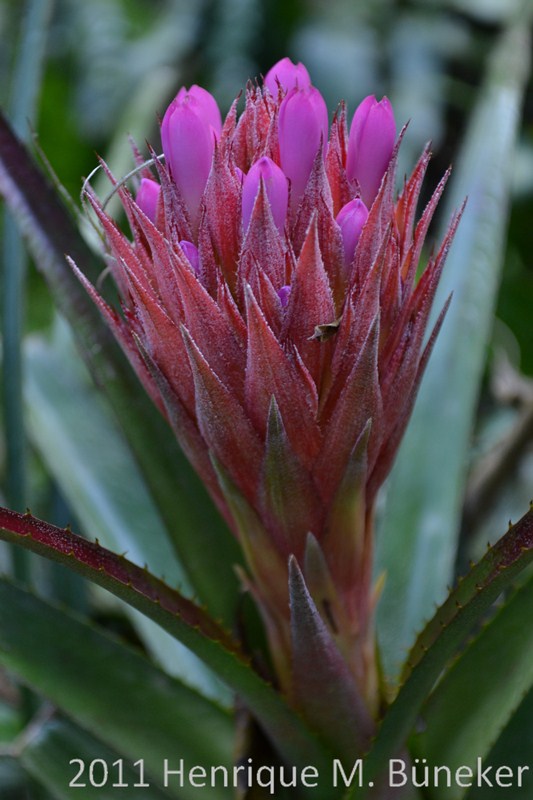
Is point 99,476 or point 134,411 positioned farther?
point 99,476

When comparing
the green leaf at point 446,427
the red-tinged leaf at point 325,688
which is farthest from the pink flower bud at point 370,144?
the green leaf at point 446,427

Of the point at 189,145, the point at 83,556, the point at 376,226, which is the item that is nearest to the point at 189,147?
the point at 189,145

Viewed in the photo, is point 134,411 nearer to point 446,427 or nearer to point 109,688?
point 109,688

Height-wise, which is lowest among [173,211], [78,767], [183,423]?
[78,767]

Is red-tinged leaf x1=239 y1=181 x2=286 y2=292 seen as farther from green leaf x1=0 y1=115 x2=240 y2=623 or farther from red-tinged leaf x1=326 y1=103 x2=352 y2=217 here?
green leaf x1=0 y1=115 x2=240 y2=623

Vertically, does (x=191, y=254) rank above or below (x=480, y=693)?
above

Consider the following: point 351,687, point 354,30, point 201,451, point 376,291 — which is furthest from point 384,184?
point 354,30

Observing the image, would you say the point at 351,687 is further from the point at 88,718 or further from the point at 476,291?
the point at 476,291
